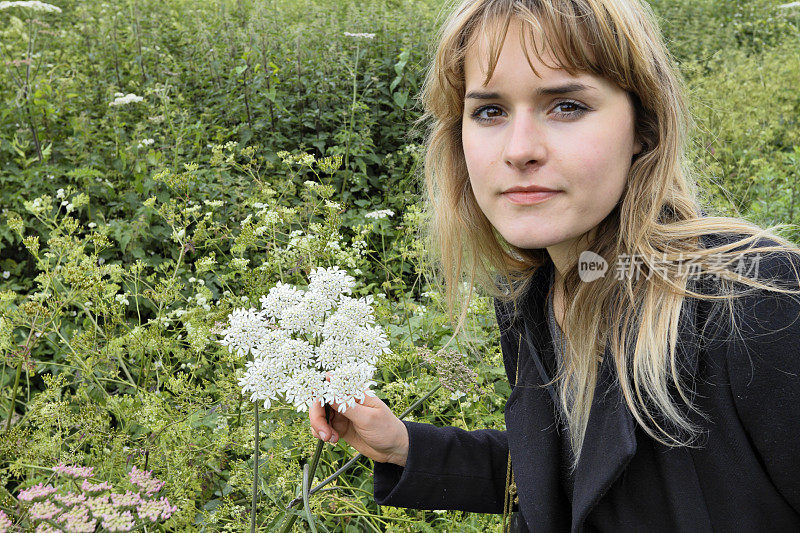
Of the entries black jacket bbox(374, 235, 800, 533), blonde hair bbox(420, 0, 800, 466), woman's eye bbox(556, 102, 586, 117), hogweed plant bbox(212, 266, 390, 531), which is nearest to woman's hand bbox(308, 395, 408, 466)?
hogweed plant bbox(212, 266, 390, 531)

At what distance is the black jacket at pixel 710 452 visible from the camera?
4.44 feet

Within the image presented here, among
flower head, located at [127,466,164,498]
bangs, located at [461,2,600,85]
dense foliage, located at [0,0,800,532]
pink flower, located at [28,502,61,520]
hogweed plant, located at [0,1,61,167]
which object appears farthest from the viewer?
hogweed plant, located at [0,1,61,167]

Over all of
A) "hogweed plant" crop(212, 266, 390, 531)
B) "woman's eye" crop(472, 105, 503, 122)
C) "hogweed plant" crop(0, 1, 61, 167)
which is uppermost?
"woman's eye" crop(472, 105, 503, 122)

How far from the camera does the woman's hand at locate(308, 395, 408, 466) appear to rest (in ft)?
4.91

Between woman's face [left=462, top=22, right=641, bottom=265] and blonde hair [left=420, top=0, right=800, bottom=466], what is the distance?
0.03 metres

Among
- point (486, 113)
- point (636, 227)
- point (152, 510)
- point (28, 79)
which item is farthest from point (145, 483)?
point (28, 79)

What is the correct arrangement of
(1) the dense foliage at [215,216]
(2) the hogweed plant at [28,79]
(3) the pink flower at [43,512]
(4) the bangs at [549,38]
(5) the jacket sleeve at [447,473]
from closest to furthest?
(4) the bangs at [549,38] < (3) the pink flower at [43,512] < (5) the jacket sleeve at [447,473] < (1) the dense foliage at [215,216] < (2) the hogweed plant at [28,79]

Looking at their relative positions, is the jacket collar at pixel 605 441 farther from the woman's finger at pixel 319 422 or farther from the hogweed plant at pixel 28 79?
the hogweed plant at pixel 28 79

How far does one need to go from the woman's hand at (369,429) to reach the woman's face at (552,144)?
52 cm

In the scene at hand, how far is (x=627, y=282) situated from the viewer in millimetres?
1554

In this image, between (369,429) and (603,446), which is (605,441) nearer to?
(603,446)

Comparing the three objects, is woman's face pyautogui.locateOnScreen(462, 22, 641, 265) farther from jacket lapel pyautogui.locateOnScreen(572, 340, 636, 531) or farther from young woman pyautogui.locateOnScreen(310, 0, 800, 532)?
jacket lapel pyautogui.locateOnScreen(572, 340, 636, 531)

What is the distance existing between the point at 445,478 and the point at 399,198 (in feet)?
8.23

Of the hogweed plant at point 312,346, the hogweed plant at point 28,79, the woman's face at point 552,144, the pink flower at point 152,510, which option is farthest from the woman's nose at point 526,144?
the hogweed plant at point 28,79
